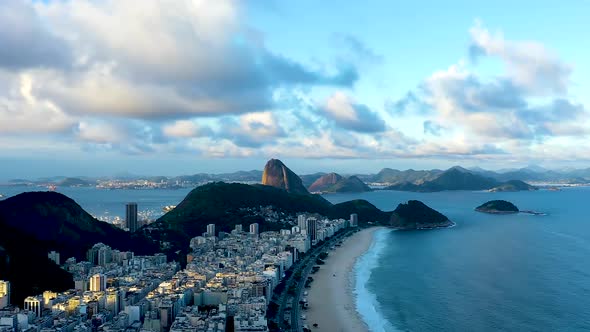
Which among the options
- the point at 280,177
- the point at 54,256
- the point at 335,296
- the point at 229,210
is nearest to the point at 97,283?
the point at 54,256

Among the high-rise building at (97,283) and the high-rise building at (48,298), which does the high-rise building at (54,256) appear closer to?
the high-rise building at (97,283)

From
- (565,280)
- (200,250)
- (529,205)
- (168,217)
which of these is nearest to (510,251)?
(565,280)

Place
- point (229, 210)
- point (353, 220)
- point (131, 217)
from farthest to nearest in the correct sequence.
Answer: point (353, 220) → point (229, 210) → point (131, 217)

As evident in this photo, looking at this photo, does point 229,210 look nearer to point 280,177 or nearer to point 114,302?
point 114,302

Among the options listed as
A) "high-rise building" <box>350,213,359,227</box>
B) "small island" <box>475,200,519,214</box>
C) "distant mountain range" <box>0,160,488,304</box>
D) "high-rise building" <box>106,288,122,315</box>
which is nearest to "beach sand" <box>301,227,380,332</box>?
"high-rise building" <box>106,288,122,315</box>

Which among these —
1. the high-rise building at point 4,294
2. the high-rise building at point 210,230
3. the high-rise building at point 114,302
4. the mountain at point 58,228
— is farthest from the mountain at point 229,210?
the high-rise building at point 4,294

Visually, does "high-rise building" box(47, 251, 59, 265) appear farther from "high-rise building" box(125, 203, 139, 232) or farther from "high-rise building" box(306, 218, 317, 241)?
"high-rise building" box(306, 218, 317, 241)
